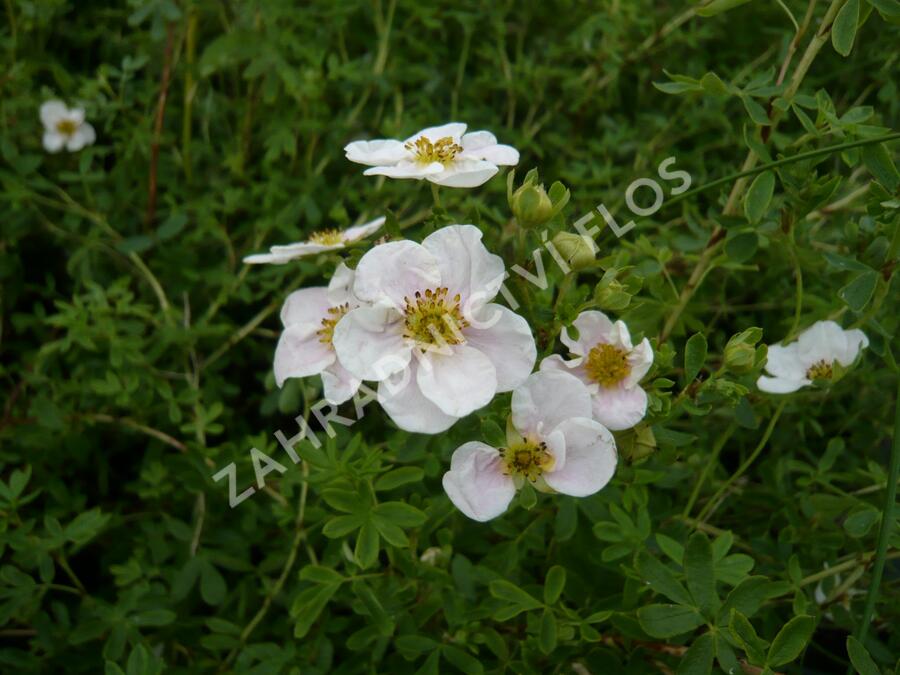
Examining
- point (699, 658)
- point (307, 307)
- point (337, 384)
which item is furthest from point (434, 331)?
point (699, 658)

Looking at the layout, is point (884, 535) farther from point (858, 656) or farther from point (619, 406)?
point (619, 406)

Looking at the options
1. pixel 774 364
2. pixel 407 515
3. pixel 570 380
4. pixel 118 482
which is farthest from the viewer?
pixel 118 482

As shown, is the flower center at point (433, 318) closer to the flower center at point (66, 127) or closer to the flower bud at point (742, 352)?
the flower bud at point (742, 352)

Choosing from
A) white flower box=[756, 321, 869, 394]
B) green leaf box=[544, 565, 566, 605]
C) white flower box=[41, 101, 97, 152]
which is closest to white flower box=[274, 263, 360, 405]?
green leaf box=[544, 565, 566, 605]

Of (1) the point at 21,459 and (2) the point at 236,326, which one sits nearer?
(1) the point at 21,459

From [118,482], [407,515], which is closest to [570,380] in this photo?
[407,515]

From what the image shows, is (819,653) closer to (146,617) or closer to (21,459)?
(146,617)
